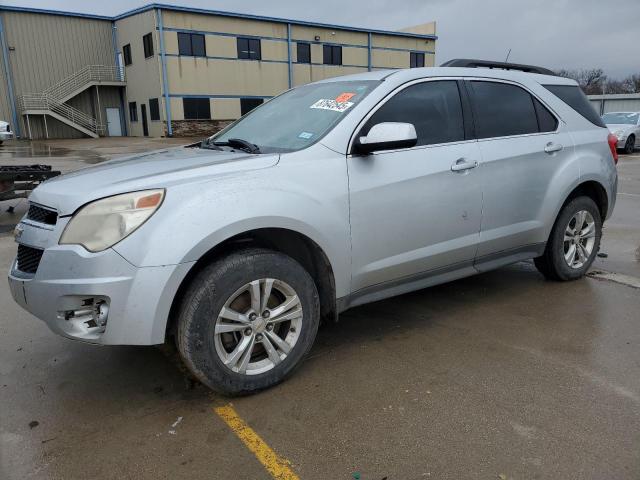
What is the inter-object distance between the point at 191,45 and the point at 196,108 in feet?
11.6

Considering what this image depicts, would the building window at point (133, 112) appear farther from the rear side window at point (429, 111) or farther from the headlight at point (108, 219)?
the headlight at point (108, 219)

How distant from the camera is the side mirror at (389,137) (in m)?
3.11

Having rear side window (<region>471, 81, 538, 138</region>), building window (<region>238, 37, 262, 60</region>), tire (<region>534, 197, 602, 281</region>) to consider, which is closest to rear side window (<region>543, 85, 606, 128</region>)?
rear side window (<region>471, 81, 538, 138</region>)

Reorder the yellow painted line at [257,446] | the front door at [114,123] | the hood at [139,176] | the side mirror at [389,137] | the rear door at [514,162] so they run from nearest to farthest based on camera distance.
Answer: the yellow painted line at [257,446]
the hood at [139,176]
the side mirror at [389,137]
the rear door at [514,162]
the front door at [114,123]

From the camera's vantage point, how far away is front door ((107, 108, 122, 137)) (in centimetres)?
3547

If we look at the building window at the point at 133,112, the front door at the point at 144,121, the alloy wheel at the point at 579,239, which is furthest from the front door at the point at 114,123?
the alloy wheel at the point at 579,239

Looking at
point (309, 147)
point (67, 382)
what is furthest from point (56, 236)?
point (309, 147)

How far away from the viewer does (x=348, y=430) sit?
2.65 m

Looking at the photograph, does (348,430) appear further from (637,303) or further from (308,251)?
(637,303)

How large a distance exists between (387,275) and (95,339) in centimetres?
177

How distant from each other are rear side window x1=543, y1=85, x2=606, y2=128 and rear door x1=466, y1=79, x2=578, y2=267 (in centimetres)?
29

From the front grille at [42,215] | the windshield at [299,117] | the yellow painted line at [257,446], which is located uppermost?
the windshield at [299,117]

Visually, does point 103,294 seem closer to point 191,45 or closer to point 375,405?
point 375,405

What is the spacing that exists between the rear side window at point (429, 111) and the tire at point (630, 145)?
1868 cm
